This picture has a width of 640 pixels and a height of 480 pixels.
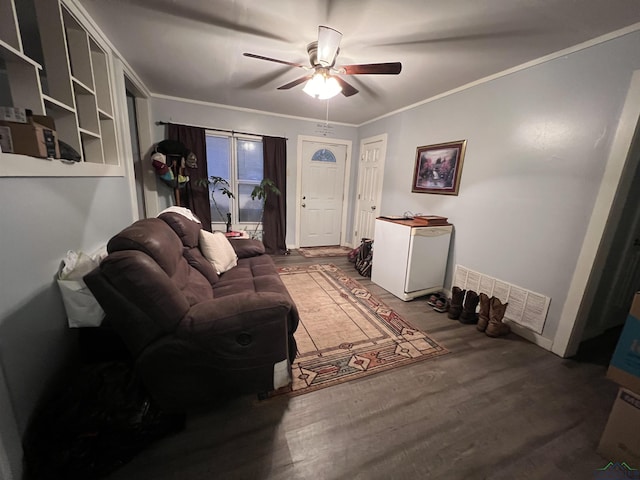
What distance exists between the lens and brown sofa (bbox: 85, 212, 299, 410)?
1.09 meters

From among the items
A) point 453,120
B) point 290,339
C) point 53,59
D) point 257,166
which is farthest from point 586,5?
point 257,166

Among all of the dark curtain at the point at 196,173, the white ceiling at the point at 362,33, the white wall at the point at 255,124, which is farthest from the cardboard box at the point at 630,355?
the dark curtain at the point at 196,173

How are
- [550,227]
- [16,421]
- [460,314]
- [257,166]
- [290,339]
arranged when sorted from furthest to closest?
[257,166], [460,314], [550,227], [290,339], [16,421]

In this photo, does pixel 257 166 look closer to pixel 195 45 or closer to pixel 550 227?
pixel 195 45

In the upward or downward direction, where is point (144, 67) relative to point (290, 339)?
upward

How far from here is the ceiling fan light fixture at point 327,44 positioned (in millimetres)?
1534

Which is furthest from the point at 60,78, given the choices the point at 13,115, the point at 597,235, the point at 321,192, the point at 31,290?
the point at 597,235

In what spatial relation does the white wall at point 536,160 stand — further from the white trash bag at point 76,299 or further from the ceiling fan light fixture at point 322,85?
the white trash bag at point 76,299

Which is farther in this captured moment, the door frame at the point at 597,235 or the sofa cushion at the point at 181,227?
the sofa cushion at the point at 181,227

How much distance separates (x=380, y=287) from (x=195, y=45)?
3.08 metres

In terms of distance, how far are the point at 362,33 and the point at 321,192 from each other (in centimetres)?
293

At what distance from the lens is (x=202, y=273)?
1975 millimetres

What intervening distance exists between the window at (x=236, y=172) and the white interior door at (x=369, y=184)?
181cm

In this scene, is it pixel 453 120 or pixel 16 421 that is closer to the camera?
pixel 16 421
